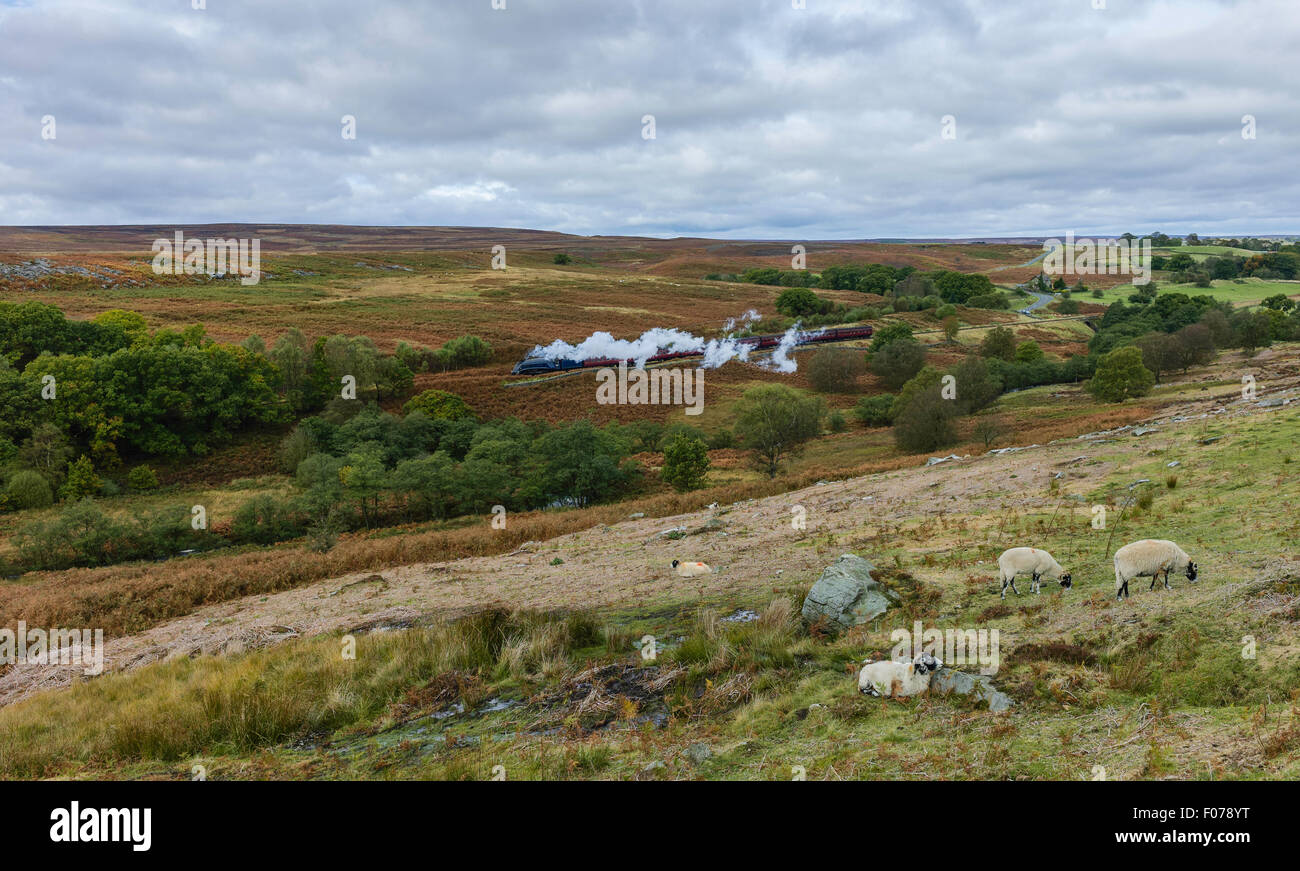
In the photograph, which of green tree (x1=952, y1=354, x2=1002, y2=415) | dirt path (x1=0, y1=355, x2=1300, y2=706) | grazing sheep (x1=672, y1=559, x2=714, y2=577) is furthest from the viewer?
green tree (x1=952, y1=354, x2=1002, y2=415)

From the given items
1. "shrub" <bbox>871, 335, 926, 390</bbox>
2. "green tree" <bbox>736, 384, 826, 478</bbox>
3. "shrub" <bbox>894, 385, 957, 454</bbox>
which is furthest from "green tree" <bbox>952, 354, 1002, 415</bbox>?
"shrub" <bbox>871, 335, 926, 390</bbox>

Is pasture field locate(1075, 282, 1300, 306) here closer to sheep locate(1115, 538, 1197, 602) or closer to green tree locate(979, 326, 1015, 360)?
green tree locate(979, 326, 1015, 360)

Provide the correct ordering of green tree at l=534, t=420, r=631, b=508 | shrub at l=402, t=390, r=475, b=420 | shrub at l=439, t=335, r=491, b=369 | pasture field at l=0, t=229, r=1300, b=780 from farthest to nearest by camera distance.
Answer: shrub at l=439, t=335, r=491, b=369 < shrub at l=402, t=390, r=475, b=420 < green tree at l=534, t=420, r=631, b=508 < pasture field at l=0, t=229, r=1300, b=780

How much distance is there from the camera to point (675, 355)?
91.6 metres

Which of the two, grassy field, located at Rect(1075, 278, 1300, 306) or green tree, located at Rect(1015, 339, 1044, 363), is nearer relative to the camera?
green tree, located at Rect(1015, 339, 1044, 363)

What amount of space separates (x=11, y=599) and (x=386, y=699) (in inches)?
972

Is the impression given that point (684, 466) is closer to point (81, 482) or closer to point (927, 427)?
point (927, 427)

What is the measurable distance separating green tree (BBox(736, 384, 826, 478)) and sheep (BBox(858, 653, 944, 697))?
37.7 meters

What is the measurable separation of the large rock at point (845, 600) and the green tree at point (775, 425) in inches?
1337

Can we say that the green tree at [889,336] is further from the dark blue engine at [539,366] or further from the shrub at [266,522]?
the shrub at [266,522]

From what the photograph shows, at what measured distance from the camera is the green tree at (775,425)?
47.3 metres

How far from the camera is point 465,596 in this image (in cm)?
1770

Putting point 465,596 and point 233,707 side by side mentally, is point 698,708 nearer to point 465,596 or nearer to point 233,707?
point 233,707

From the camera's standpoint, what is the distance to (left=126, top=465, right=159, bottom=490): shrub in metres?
53.4
